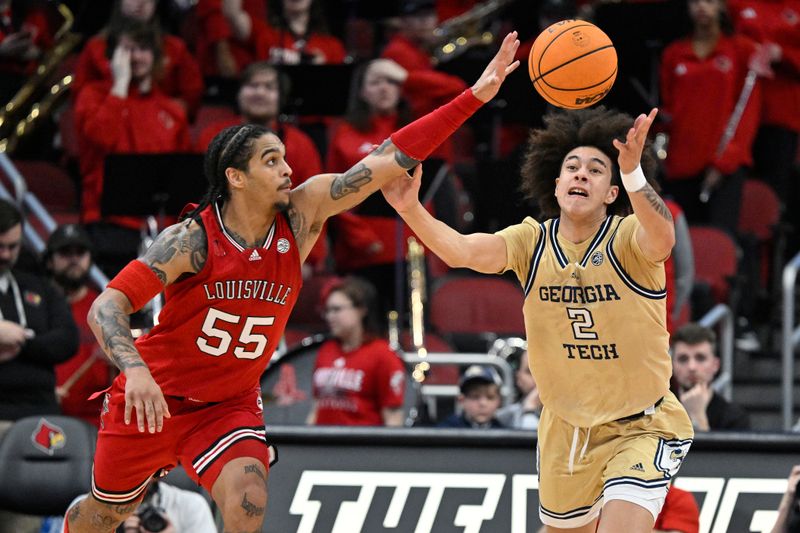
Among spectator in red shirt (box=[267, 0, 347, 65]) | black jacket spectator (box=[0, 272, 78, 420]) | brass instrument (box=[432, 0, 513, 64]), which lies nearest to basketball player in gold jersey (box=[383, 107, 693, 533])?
A: black jacket spectator (box=[0, 272, 78, 420])

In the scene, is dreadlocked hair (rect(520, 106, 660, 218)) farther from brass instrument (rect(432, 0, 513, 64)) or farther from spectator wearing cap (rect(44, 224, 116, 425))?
brass instrument (rect(432, 0, 513, 64))

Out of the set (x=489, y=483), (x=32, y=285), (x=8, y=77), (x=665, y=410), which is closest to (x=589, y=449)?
(x=665, y=410)

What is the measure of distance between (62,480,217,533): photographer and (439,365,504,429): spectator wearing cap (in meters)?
1.70

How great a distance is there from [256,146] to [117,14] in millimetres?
5109

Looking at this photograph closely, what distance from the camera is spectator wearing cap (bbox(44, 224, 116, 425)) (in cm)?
923

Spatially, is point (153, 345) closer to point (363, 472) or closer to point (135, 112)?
point (363, 472)

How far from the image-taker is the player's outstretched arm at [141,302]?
5.49 meters

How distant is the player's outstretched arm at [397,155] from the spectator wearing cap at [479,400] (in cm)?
252

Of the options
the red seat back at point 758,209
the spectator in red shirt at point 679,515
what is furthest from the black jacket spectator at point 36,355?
the red seat back at point 758,209

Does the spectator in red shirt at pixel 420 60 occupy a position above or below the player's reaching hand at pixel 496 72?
below

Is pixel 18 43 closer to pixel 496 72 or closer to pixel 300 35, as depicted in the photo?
pixel 300 35

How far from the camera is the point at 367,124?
33.0 feet

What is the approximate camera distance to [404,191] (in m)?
5.93

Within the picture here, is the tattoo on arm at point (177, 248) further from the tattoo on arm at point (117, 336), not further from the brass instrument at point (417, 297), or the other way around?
the brass instrument at point (417, 297)
